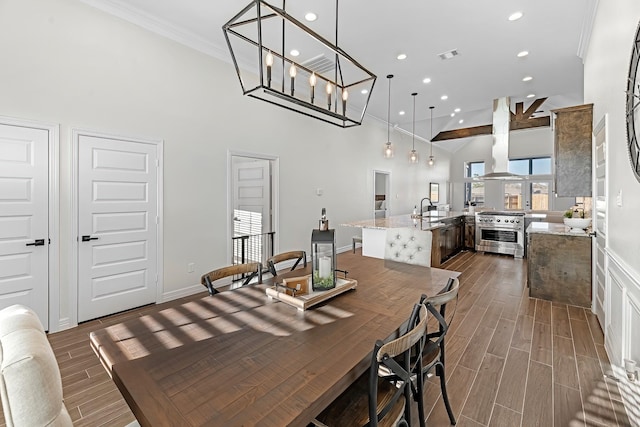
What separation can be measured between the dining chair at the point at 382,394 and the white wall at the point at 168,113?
3145 millimetres

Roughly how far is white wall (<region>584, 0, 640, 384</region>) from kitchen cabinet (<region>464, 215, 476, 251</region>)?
440 cm

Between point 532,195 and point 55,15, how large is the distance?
40.8 feet

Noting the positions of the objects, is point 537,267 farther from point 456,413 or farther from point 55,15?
point 55,15

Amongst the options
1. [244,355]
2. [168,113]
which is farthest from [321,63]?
[244,355]

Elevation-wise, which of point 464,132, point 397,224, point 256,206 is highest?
point 464,132

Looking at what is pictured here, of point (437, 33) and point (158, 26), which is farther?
point (437, 33)

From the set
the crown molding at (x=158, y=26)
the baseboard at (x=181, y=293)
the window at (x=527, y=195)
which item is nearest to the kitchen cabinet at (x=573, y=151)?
the crown molding at (x=158, y=26)

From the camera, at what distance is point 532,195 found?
33.1 ft

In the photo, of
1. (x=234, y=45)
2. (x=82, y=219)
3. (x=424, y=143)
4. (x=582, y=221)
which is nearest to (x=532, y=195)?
(x=424, y=143)

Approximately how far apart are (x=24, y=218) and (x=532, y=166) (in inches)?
502

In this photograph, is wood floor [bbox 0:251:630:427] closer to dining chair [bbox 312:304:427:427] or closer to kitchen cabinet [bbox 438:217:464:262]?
dining chair [bbox 312:304:427:427]

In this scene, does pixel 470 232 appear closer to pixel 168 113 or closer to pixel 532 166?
pixel 532 166

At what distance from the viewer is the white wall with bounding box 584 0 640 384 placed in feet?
5.67

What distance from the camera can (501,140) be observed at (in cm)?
668
